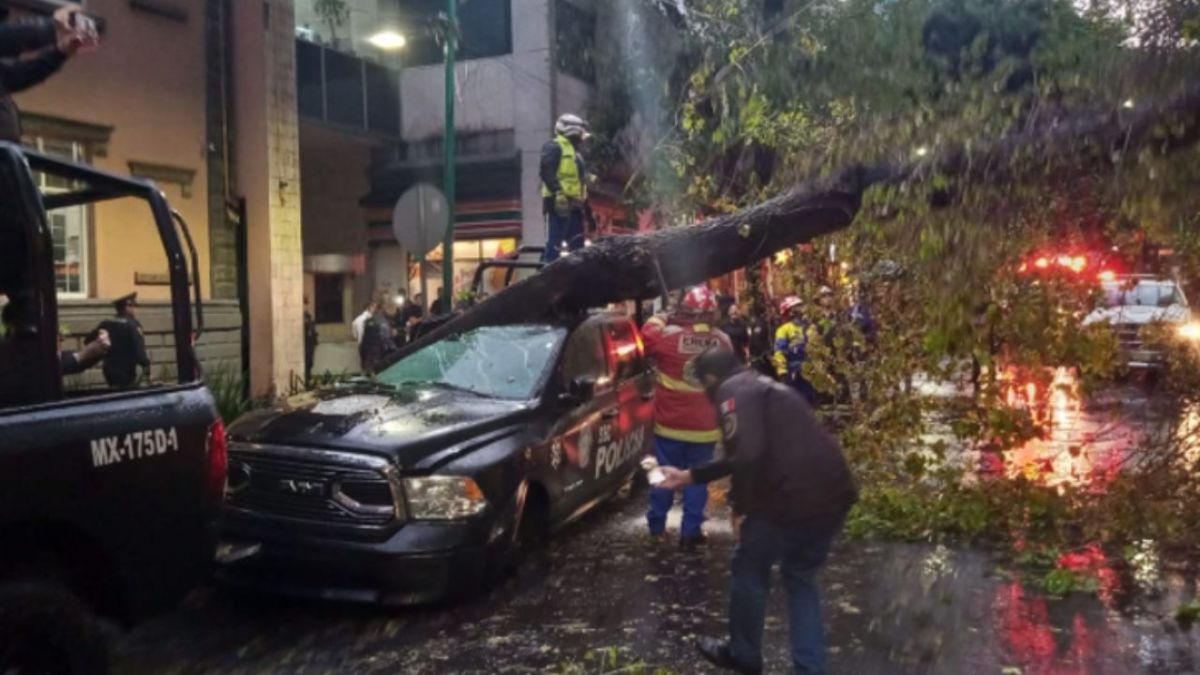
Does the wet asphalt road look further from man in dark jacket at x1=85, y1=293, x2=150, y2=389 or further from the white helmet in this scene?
the white helmet

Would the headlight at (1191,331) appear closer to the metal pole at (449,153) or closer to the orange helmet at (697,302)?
the orange helmet at (697,302)

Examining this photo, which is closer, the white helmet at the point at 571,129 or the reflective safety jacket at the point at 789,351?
the white helmet at the point at 571,129

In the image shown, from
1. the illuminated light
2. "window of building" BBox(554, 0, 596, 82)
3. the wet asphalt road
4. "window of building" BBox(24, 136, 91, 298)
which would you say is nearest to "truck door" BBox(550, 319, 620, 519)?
the wet asphalt road

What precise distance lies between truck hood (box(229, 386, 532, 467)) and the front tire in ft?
7.56

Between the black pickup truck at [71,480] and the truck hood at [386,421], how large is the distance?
1.84 meters

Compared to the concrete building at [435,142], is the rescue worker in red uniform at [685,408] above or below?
below

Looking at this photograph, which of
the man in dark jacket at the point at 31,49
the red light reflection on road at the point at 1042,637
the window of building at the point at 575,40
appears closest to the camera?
the man in dark jacket at the point at 31,49

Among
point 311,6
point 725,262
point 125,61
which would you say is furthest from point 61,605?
point 311,6

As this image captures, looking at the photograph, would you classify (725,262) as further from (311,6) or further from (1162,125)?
(311,6)

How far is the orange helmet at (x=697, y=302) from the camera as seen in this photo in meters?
7.79

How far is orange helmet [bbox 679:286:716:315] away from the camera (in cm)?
779

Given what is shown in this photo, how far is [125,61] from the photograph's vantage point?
1162cm

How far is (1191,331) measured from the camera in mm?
9094

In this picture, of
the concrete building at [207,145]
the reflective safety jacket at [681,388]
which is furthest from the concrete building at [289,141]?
the reflective safety jacket at [681,388]
